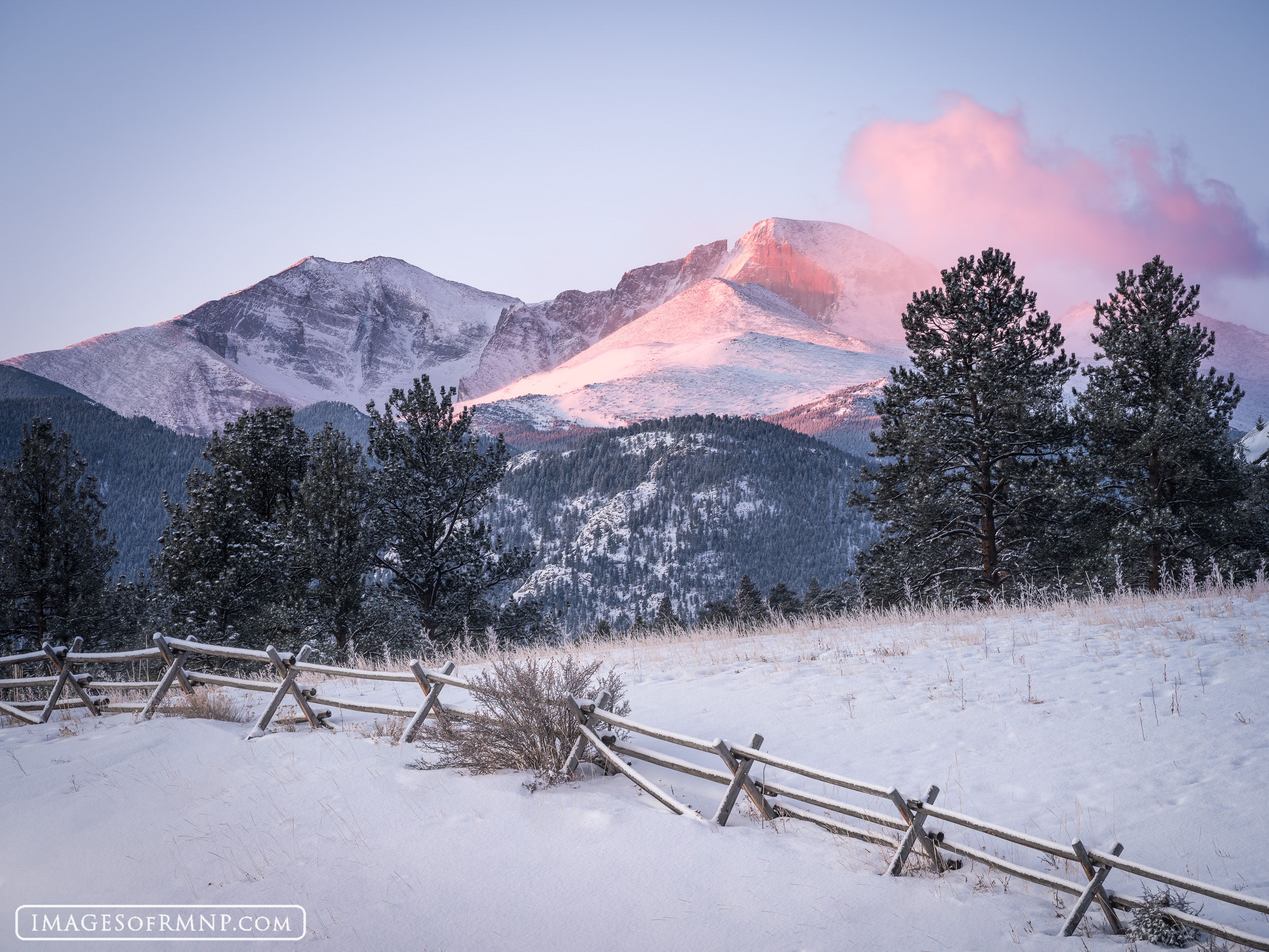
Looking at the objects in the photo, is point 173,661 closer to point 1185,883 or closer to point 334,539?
point 1185,883

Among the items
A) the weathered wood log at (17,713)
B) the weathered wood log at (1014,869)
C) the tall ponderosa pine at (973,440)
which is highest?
the tall ponderosa pine at (973,440)

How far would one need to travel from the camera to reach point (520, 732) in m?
6.98

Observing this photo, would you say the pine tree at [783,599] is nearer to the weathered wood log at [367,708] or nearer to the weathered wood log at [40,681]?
the weathered wood log at [40,681]

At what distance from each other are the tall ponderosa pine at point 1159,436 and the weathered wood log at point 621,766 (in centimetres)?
1782

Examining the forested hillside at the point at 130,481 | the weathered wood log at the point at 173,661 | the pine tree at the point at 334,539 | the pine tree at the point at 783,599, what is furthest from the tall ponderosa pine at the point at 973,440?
the forested hillside at the point at 130,481

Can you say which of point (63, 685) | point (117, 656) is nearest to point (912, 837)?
point (117, 656)

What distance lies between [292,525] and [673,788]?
63.6 feet

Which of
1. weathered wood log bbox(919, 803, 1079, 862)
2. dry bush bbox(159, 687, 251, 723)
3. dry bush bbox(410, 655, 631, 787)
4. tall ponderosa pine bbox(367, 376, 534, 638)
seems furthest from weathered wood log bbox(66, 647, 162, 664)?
tall ponderosa pine bbox(367, 376, 534, 638)

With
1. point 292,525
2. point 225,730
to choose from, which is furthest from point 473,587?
point 225,730

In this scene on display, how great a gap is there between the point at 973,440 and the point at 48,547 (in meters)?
30.9

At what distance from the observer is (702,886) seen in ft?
16.8

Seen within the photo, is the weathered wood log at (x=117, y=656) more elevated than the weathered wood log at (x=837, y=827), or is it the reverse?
the weathered wood log at (x=117, y=656)

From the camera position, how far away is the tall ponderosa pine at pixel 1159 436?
A: 749 inches

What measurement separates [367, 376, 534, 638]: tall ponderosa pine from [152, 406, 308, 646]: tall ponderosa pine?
3161 mm
